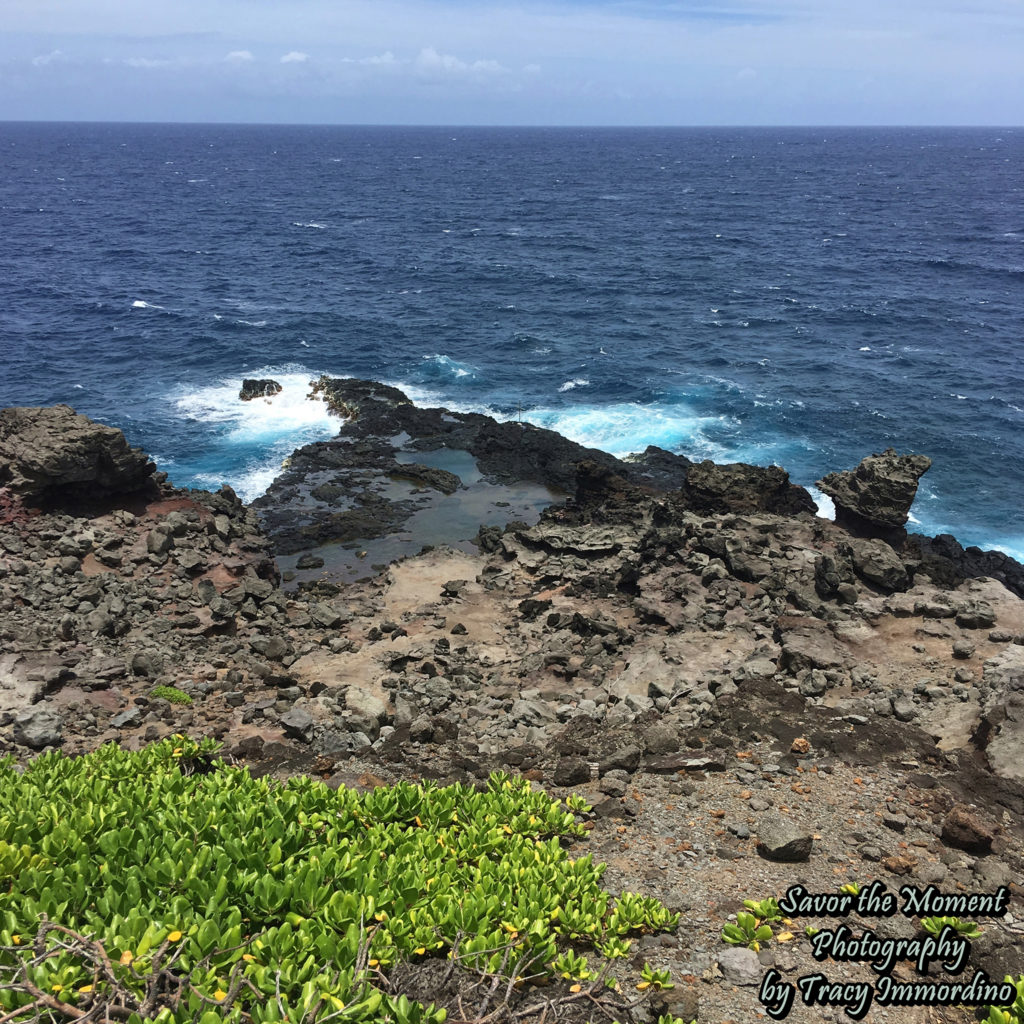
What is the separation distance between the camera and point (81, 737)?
732 inches

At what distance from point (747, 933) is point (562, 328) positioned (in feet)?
212

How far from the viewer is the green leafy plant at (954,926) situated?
1065 centimetres

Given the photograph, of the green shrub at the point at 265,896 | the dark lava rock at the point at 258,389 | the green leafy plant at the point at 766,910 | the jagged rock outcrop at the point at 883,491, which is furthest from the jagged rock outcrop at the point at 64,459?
the jagged rock outcrop at the point at 883,491

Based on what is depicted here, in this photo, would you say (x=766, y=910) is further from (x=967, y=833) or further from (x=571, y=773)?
→ (x=571, y=773)

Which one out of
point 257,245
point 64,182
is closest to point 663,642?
point 257,245

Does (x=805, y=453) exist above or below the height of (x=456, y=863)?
below

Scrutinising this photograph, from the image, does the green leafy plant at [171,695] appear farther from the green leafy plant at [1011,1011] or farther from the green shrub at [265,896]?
the green leafy plant at [1011,1011]

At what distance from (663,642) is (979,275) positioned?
84.5 m

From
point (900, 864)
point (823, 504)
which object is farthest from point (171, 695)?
point (823, 504)

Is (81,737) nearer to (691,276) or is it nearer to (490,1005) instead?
(490,1005)

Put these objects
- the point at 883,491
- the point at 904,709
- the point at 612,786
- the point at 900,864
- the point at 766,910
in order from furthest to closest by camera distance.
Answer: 1. the point at 883,491
2. the point at 904,709
3. the point at 612,786
4. the point at 900,864
5. the point at 766,910

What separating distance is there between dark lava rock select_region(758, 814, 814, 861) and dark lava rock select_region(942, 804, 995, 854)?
7.25ft

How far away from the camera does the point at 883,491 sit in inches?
1297

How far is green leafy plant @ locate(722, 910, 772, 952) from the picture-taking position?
10609 millimetres
